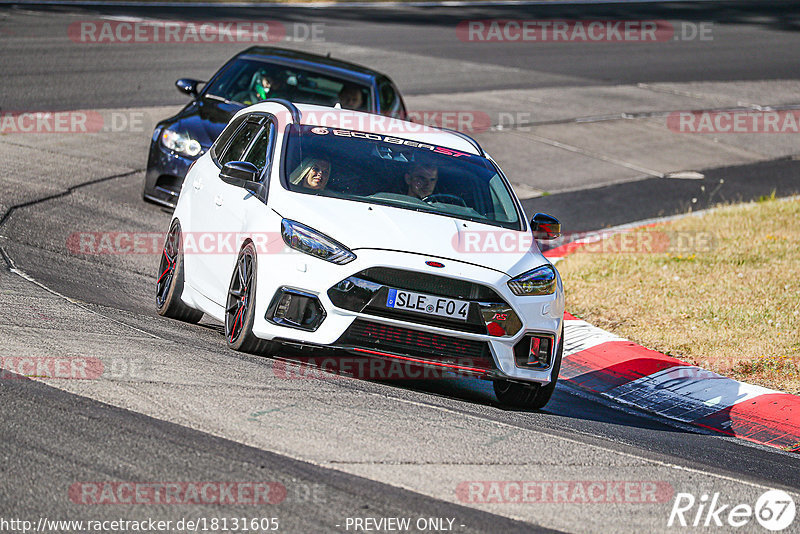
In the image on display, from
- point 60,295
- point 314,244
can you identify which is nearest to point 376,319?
point 314,244

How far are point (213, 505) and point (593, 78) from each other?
69.0 feet

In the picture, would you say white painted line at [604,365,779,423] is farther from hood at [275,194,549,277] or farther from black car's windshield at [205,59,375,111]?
black car's windshield at [205,59,375,111]

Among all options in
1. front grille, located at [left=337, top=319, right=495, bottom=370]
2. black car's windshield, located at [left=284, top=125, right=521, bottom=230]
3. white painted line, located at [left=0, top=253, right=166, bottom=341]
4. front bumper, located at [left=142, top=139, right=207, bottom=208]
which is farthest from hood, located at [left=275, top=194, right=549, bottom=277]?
front bumper, located at [left=142, top=139, right=207, bottom=208]

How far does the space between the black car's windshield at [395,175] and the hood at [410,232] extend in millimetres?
179

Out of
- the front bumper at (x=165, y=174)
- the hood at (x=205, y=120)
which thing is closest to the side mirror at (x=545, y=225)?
the hood at (x=205, y=120)

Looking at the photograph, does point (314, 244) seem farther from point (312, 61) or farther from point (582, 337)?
point (312, 61)

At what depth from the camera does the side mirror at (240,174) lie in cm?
739

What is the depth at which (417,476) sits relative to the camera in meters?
5.25

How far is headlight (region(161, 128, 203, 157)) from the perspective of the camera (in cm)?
1166

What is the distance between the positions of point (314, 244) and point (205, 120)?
574 cm

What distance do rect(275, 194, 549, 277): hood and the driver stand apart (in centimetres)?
38

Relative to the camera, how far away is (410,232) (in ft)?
22.6

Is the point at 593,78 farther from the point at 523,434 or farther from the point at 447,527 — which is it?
the point at 447,527


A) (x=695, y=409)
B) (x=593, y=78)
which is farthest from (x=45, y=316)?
(x=593, y=78)
